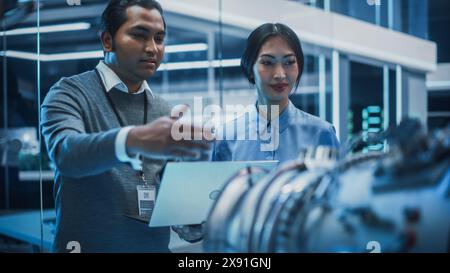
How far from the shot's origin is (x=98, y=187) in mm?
1410

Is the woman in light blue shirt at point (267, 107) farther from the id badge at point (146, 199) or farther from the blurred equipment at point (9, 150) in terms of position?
the blurred equipment at point (9, 150)

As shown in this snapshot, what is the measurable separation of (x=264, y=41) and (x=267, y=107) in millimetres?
181

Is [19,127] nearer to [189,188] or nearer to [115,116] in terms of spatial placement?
[115,116]

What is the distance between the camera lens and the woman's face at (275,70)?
1.48 m

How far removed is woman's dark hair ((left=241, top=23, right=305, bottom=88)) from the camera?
1505 mm

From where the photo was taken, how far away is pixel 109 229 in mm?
1439

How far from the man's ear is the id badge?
38 centimetres

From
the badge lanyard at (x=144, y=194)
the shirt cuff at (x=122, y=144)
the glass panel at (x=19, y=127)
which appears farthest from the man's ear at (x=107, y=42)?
the shirt cuff at (x=122, y=144)

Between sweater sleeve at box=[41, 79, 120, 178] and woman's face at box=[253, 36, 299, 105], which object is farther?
woman's face at box=[253, 36, 299, 105]

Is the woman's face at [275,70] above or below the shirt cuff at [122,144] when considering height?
above

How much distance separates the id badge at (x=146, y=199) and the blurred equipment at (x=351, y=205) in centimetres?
53

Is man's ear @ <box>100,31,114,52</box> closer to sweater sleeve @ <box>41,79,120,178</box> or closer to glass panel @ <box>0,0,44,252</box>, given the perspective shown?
sweater sleeve @ <box>41,79,120,178</box>

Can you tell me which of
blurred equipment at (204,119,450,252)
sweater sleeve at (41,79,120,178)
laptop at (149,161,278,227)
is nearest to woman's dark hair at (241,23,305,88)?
laptop at (149,161,278,227)

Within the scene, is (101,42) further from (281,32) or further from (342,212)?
(342,212)
